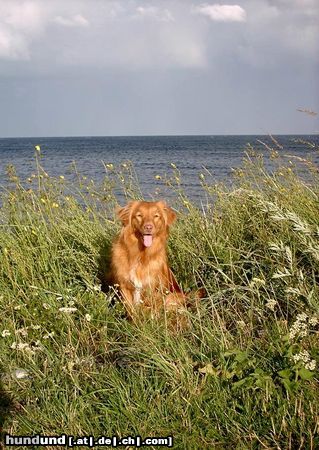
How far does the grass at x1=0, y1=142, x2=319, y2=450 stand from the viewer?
2.86 m

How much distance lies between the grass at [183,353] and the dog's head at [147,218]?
351 millimetres

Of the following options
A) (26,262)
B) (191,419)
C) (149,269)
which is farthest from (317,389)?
(26,262)

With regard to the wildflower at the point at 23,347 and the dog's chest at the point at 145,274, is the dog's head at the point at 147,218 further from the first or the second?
the wildflower at the point at 23,347

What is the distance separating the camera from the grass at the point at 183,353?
286 centimetres

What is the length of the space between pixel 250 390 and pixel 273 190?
10.1 ft

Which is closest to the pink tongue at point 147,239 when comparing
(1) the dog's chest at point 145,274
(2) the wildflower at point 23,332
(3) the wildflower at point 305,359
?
(1) the dog's chest at point 145,274

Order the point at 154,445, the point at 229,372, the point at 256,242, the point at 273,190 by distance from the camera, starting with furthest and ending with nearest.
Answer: the point at 273,190
the point at 256,242
the point at 229,372
the point at 154,445

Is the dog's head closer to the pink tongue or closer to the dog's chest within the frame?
the pink tongue

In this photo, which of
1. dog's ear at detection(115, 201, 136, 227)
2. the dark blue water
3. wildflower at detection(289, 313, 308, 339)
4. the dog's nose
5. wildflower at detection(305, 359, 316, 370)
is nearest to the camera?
wildflower at detection(305, 359, 316, 370)

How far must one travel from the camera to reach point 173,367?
3158 millimetres

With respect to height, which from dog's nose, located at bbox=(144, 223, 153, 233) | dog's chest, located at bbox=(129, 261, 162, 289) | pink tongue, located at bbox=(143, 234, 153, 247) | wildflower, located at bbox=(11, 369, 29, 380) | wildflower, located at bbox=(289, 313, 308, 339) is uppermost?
dog's nose, located at bbox=(144, 223, 153, 233)

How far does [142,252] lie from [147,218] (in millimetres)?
337

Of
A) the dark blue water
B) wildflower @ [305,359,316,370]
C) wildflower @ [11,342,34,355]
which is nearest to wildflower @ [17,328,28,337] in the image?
wildflower @ [11,342,34,355]

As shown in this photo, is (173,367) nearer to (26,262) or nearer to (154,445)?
(154,445)
